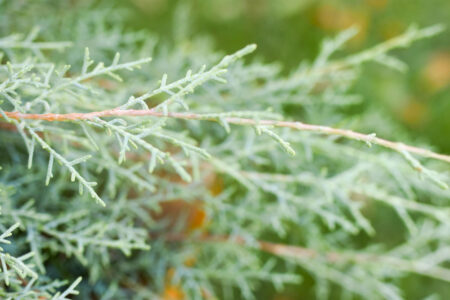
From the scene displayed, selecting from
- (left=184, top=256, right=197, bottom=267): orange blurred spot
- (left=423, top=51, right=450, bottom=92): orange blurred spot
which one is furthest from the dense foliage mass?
(left=423, top=51, right=450, bottom=92): orange blurred spot

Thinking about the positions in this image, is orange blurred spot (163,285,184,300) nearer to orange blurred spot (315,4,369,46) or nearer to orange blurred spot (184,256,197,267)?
orange blurred spot (184,256,197,267)

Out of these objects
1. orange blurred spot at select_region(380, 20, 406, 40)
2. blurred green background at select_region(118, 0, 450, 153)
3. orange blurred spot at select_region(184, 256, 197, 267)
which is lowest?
orange blurred spot at select_region(184, 256, 197, 267)

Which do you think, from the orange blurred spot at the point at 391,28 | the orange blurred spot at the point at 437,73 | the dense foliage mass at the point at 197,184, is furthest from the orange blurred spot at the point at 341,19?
the dense foliage mass at the point at 197,184

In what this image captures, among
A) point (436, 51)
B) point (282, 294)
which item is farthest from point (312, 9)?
point (282, 294)

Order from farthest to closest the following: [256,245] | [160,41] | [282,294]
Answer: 1. [160,41]
2. [282,294]
3. [256,245]

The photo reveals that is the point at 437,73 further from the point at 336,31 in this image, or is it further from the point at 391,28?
the point at 336,31

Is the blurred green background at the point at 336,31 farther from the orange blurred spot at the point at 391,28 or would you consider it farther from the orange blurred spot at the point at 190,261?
the orange blurred spot at the point at 190,261

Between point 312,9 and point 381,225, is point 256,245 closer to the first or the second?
point 381,225

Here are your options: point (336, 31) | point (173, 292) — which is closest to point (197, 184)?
point (173, 292)
